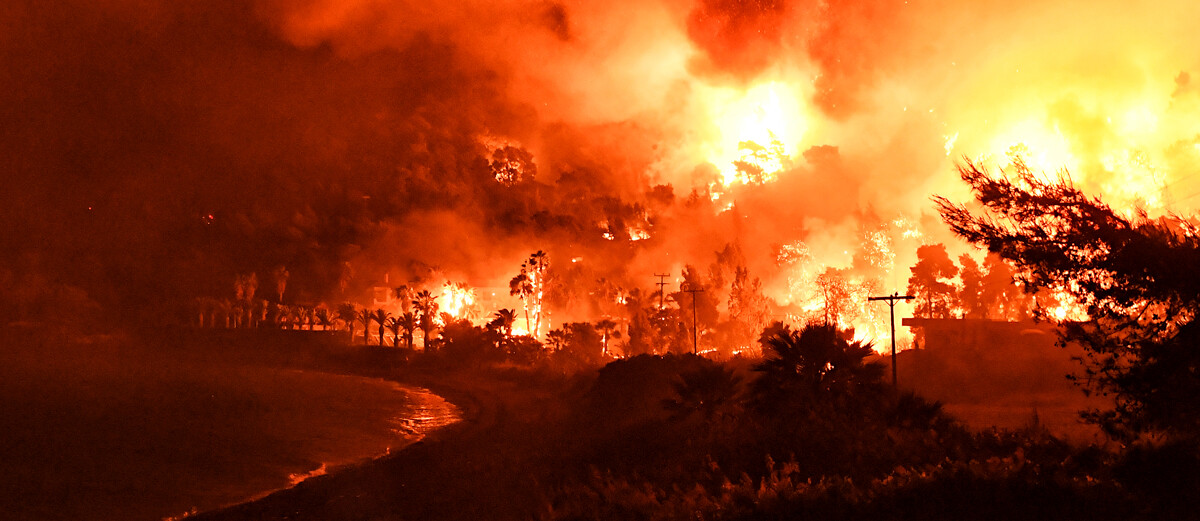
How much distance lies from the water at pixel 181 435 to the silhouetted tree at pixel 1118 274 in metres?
30.2

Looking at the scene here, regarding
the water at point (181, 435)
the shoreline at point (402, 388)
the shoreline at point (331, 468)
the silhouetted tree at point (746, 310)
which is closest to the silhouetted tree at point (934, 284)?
the silhouetted tree at point (746, 310)

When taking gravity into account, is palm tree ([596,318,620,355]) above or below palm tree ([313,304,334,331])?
below

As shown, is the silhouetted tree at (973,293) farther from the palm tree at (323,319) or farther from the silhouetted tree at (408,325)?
the palm tree at (323,319)

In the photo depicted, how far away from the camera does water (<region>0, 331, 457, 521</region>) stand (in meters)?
36.7

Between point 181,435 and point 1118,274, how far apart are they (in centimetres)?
5754

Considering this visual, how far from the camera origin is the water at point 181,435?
36688mm

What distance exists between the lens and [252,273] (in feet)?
575

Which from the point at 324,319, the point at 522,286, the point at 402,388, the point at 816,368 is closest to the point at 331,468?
the point at 816,368

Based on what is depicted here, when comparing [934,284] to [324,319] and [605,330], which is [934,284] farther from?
[324,319]

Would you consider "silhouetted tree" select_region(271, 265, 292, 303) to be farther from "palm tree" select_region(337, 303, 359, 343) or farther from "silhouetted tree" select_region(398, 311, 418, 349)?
"silhouetted tree" select_region(398, 311, 418, 349)

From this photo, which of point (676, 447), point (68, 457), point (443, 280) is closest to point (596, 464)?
point (676, 447)

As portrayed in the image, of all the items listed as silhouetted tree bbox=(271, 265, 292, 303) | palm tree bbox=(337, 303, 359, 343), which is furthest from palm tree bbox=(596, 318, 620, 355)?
silhouetted tree bbox=(271, 265, 292, 303)

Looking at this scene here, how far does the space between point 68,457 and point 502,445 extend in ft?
86.9

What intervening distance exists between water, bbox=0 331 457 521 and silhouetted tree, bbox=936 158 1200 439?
3017cm
